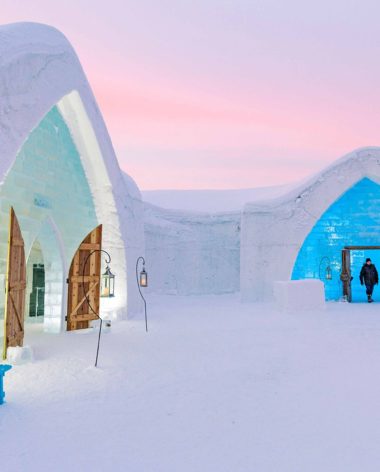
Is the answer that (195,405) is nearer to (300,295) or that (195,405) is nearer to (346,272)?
(300,295)

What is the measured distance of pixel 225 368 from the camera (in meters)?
5.89

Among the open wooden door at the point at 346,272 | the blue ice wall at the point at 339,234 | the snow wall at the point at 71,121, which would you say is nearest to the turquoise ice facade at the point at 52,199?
the snow wall at the point at 71,121

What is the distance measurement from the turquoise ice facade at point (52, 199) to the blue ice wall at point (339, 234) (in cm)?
955

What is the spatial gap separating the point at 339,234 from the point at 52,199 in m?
12.0

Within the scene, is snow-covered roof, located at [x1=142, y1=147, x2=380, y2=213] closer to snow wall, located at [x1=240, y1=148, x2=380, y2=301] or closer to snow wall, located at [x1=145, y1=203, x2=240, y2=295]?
snow wall, located at [x1=145, y1=203, x2=240, y2=295]

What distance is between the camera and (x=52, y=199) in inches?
350

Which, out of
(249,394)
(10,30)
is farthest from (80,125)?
(249,394)

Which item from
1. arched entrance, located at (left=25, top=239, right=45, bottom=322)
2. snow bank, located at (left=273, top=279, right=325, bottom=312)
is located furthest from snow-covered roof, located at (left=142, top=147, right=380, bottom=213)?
arched entrance, located at (left=25, top=239, right=45, bottom=322)

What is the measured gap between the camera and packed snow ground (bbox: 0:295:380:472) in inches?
128

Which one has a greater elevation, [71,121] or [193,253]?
[71,121]

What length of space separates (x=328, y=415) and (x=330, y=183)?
471 inches

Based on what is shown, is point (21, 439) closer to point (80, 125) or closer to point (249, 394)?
point (249, 394)

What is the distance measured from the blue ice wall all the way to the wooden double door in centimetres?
929

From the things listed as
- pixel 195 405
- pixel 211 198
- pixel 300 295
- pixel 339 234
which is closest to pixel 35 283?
pixel 300 295
